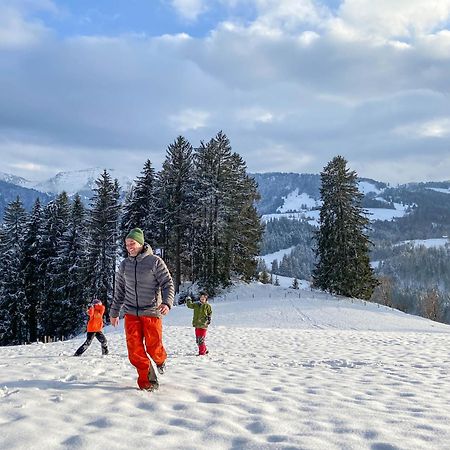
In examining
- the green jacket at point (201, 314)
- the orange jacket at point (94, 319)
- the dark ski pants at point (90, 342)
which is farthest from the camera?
the green jacket at point (201, 314)

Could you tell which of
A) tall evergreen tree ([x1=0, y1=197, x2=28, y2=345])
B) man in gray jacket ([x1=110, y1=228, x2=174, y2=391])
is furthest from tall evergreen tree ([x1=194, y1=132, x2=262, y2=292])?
man in gray jacket ([x1=110, y1=228, x2=174, y2=391])

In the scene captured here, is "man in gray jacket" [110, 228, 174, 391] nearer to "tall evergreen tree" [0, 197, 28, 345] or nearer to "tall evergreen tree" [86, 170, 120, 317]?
"tall evergreen tree" [86, 170, 120, 317]

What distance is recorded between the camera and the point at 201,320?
13.5 meters

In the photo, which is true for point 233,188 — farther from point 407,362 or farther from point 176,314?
point 407,362

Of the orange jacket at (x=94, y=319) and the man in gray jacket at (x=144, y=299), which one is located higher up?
the man in gray jacket at (x=144, y=299)

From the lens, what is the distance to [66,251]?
4122 cm

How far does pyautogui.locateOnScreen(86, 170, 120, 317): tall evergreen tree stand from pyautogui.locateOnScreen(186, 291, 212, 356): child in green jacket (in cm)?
2671

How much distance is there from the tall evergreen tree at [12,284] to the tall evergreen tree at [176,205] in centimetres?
1347

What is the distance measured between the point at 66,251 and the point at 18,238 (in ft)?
16.3

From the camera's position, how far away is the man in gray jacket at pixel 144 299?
20.9 feet

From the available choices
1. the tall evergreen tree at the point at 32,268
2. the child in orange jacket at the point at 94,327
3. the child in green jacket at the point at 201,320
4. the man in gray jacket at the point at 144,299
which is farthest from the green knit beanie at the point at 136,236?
the tall evergreen tree at the point at 32,268

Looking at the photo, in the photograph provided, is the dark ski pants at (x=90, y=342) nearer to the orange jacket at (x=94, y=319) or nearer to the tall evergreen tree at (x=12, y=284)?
the orange jacket at (x=94, y=319)

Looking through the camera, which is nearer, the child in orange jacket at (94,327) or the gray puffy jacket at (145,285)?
the gray puffy jacket at (145,285)

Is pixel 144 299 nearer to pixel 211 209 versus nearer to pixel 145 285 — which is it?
pixel 145 285
